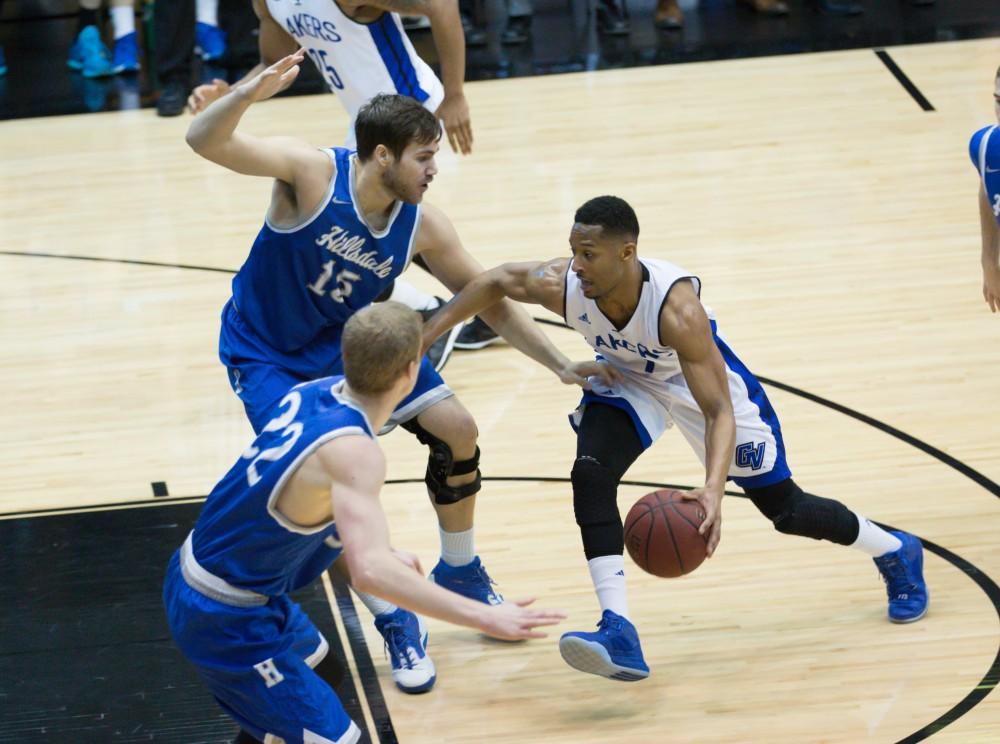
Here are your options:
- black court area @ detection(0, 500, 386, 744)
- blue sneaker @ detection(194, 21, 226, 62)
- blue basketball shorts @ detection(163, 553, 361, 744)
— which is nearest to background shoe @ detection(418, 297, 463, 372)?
black court area @ detection(0, 500, 386, 744)

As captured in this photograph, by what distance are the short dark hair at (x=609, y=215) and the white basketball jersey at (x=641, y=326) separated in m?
0.19

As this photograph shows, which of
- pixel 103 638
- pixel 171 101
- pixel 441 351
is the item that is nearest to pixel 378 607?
pixel 103 638

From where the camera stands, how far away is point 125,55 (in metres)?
11.4

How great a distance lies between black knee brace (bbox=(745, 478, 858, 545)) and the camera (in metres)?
4.77

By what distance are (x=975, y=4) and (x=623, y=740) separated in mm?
8768

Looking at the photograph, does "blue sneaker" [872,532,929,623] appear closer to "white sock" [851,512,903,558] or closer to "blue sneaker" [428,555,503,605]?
"white sock" [851,512,903,558]

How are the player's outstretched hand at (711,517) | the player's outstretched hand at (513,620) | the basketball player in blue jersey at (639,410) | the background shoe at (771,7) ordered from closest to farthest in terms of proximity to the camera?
the player's outstretched hand at (513,620)
the player's outstretched hand at (711,517)
the basketball player in blue jersey at (639,410)
the background shoe at (771,7)

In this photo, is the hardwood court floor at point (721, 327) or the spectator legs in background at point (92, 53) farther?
the spectator legs in background at point (92, 53)

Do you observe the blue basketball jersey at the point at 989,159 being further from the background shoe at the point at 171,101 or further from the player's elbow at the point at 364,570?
the background shoe at the point at 171,101

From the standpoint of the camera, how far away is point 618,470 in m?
4.67

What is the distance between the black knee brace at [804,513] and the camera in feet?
15.6

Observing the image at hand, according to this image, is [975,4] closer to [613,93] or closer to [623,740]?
[613,93]

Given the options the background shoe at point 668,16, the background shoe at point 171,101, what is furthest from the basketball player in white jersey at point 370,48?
the background shoe at point 668,16

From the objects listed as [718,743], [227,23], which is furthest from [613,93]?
[718,743]
